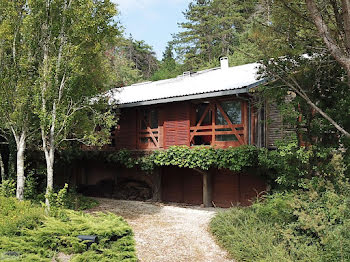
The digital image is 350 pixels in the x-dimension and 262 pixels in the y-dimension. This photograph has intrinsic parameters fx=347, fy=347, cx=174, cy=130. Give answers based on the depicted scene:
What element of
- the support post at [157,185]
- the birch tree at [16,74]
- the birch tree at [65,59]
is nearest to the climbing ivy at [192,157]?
the support post at [157,185]

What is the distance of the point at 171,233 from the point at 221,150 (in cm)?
343

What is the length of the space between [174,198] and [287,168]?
23.0 feet

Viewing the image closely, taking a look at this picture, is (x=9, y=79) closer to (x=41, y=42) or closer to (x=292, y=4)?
(x=41, y=42)

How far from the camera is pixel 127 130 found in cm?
1465

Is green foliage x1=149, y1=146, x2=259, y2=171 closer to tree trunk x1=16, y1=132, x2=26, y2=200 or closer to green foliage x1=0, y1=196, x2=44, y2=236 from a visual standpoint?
tree trunk x1=16, y1=132, x2=26, y2=200

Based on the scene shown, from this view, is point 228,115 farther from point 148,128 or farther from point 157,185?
point 157,185

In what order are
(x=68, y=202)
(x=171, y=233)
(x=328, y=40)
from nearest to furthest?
(x=328, y=40), (x=171, y=233), (x=68, y=202)

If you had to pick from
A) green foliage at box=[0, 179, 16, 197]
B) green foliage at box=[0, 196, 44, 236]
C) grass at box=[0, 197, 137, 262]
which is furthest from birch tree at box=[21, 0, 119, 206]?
grass at box=[0, 197, 137, 262]

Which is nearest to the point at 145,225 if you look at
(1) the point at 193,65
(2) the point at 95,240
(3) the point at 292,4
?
(2) the point at 95,240

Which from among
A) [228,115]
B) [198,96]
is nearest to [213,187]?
[228,115]

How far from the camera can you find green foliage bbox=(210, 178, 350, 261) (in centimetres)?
624

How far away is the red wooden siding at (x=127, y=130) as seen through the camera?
14.4 m

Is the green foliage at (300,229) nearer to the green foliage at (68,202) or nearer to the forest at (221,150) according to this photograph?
the forest at (221,150)

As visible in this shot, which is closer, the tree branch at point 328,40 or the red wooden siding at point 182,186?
the tree branch at point 328,40
